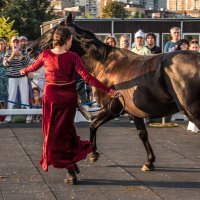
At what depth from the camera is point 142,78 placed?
28.9 ft

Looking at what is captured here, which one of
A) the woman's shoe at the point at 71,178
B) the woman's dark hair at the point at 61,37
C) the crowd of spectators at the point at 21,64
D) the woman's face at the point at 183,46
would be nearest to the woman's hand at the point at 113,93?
the woman's dark hair at the point at 61,37

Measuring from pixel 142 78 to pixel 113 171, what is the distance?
136 cm

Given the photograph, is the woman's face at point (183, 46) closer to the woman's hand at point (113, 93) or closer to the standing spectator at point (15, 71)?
the standing spectator at point (15, 71)

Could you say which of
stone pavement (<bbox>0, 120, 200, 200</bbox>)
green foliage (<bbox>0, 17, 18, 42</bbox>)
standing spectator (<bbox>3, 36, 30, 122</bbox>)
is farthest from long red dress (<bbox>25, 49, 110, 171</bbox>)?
green foliage (<bbox>0, 17, 18, 42</bbox>)

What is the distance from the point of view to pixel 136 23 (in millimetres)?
44406

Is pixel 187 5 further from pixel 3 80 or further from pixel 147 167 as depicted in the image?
pixel 147 167

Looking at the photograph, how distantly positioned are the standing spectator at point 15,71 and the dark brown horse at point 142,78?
4.19 m

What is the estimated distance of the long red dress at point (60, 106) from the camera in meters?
8.15

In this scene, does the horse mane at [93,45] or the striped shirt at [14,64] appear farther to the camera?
the striped shirt at [14,64]

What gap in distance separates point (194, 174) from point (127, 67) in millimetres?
1678

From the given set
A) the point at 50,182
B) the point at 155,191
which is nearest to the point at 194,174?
the point at 155,191

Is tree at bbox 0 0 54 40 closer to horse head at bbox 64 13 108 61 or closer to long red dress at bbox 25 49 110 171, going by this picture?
horse head at bbox 64 13 108 61

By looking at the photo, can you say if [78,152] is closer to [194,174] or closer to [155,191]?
[155,191]

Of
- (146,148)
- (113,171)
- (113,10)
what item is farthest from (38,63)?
(113,10)
